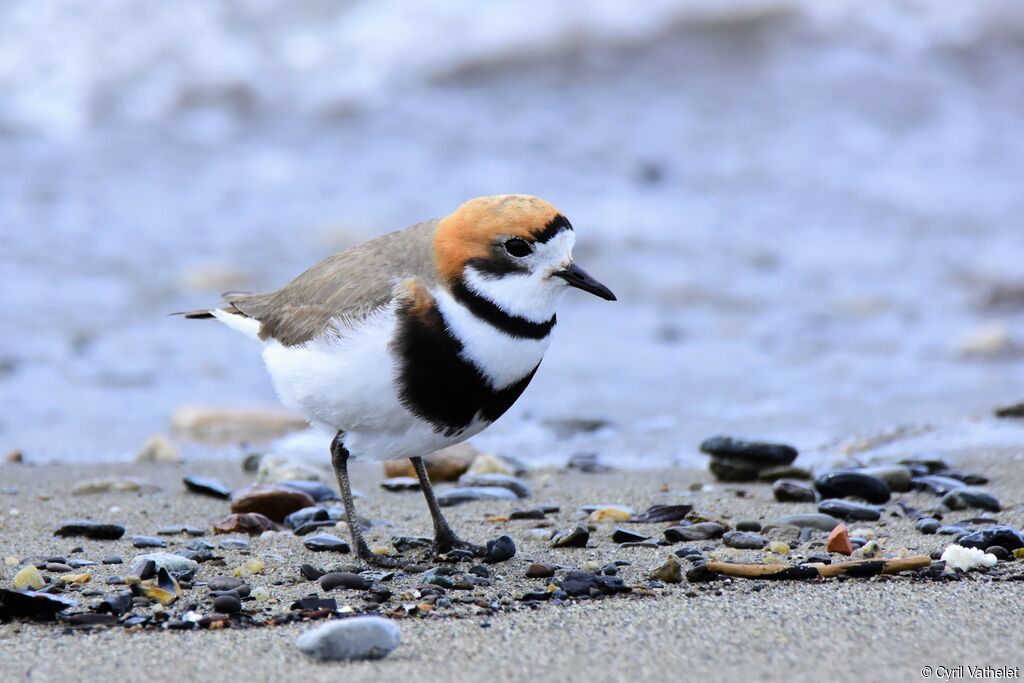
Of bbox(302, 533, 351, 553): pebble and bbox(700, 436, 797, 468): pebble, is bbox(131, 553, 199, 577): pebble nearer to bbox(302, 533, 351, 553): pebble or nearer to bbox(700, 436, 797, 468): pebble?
bbox(302, 533, 351, 553): pebble

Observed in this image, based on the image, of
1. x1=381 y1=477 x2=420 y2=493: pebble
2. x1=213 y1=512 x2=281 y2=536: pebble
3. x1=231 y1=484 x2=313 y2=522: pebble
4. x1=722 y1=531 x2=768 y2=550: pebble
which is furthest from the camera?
x1=381 y1=477 x2=420 y2=493: pebble

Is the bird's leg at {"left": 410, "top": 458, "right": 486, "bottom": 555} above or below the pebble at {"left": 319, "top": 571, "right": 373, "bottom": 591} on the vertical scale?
above

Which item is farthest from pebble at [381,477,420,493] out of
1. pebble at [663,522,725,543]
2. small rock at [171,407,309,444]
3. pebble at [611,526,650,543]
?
pebble at [663,522,725,543]

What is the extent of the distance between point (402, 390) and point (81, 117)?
933cm

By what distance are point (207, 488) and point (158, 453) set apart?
2.93 ft

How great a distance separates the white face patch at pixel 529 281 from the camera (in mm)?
3953

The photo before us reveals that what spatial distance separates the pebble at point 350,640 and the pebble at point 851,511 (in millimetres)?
2209

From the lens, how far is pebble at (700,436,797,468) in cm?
557

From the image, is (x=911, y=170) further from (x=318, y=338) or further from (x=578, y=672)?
(x=578, y=672)

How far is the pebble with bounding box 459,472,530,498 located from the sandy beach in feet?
1.53

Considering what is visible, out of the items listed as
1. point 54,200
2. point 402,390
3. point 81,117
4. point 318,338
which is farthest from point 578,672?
point 81,117

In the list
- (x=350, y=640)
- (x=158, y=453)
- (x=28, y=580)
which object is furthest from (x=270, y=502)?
(x=350, y=640)

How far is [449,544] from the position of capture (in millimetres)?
4434

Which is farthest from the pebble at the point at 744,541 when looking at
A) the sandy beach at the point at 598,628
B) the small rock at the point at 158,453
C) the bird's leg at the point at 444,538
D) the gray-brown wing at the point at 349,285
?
the small rock at the point at 158,453
